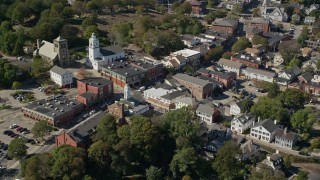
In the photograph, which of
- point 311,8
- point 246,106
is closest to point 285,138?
point 246,106

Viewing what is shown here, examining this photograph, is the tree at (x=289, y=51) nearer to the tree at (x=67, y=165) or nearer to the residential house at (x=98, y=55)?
the residential house at (x=98, y=55)

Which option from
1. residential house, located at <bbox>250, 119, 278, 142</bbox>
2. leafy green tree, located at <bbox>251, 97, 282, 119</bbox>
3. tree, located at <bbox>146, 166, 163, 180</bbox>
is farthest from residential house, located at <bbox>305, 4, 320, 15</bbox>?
tree, located at <bbox>146, 166, 163, 180</bbox>

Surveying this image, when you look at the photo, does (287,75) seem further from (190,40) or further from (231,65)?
(190,40)

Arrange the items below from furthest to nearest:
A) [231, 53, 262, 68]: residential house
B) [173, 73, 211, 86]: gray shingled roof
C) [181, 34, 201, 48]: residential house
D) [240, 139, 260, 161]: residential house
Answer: [181, 34, 201, 48]: residential house → [231, 53, 262, 68]: residential house → [173, 73, 211, 86]: gray shingled roof → [240, 139, 260, 161]: residential house

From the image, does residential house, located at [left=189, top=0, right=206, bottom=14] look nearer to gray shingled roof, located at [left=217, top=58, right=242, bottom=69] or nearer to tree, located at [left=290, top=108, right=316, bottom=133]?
gray shingled roof, located at [left=217, top=58, right=242, bottom=69]

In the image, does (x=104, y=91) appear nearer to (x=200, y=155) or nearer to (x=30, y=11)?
(x=200, y=155)

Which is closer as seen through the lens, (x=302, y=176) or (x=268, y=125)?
(x=302, y=176)
